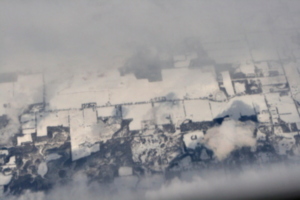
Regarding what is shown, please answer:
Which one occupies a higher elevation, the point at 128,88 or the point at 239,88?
the point at 128,88

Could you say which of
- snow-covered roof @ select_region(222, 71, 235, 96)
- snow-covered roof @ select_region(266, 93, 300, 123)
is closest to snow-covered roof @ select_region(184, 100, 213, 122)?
snow-covered roof @ select_region(222, 71, 235, 96)

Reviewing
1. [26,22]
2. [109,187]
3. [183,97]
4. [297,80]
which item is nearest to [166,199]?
[109,187]

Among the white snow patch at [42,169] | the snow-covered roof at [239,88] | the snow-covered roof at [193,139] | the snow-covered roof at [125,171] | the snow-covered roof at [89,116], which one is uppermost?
the snow-covered roof at [239,88]

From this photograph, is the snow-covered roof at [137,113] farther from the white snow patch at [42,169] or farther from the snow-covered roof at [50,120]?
the white snow patch at [42,169]

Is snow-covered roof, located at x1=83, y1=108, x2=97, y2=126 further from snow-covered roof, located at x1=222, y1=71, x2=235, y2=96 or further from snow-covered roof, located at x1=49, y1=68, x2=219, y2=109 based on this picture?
snow-covered roof, located at x1=222, y1=71, x2=235, y2=96

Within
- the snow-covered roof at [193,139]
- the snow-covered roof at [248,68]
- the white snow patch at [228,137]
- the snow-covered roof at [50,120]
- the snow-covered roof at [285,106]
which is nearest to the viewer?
the white snow patch at [228,137]

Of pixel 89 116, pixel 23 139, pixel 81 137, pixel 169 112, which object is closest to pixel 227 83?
pixel 169 112

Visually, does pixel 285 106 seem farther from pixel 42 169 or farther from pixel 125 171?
pixel 42 169

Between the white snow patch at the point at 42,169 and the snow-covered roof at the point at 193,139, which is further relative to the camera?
the snow-covered roof at the point at 193,139

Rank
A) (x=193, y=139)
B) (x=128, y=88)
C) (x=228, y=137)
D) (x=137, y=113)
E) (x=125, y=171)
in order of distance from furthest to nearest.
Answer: (x=128, y=88)
(x=137, y=113)
(x=193, y=139)
(x=228, y=137)
(x=125, y=171)

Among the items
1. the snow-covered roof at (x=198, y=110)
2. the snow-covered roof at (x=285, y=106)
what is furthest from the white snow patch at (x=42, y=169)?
the snow-covered roof at (x=285, y=106)

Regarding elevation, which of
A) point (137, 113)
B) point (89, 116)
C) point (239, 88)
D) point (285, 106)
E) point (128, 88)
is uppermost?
point (128, 88)
